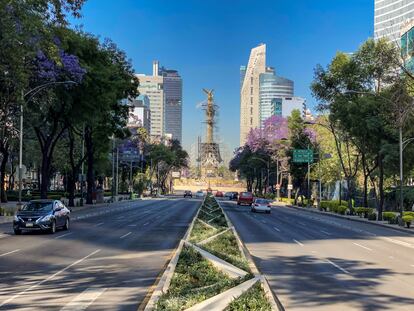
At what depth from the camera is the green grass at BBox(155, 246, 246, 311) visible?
7859 millimetres

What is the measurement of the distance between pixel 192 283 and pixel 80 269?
516 cm

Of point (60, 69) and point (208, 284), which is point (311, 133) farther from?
point (208, 284)

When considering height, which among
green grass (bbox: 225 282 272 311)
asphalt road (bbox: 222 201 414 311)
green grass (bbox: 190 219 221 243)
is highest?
green grass (bbox: 225 282 272 311)

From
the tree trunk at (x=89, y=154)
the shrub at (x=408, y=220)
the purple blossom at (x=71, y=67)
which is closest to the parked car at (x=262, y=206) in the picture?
the shrub at (x=408, y=220)

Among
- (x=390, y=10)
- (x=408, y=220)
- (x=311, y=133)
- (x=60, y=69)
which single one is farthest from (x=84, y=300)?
(x=390, y=10)

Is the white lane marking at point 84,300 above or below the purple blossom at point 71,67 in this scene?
below

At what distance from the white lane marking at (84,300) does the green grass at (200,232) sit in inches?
238

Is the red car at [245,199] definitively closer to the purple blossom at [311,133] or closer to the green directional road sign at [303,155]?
the green directional road sign at [303,155]

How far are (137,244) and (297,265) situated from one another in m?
7.11

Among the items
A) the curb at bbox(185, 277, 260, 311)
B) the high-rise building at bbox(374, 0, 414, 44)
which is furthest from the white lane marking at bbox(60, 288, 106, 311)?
the high-rise building at bbox(374, 0, 414, 44)

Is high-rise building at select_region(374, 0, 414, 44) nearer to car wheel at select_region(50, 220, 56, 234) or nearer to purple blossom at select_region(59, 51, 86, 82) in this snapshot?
purple blossom at select_region(59, 51, 86, 82)

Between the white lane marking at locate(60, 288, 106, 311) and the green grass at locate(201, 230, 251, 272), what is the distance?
2880 millimetres

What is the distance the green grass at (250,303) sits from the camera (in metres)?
7.25

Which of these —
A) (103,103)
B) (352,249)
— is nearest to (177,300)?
(352,249)
